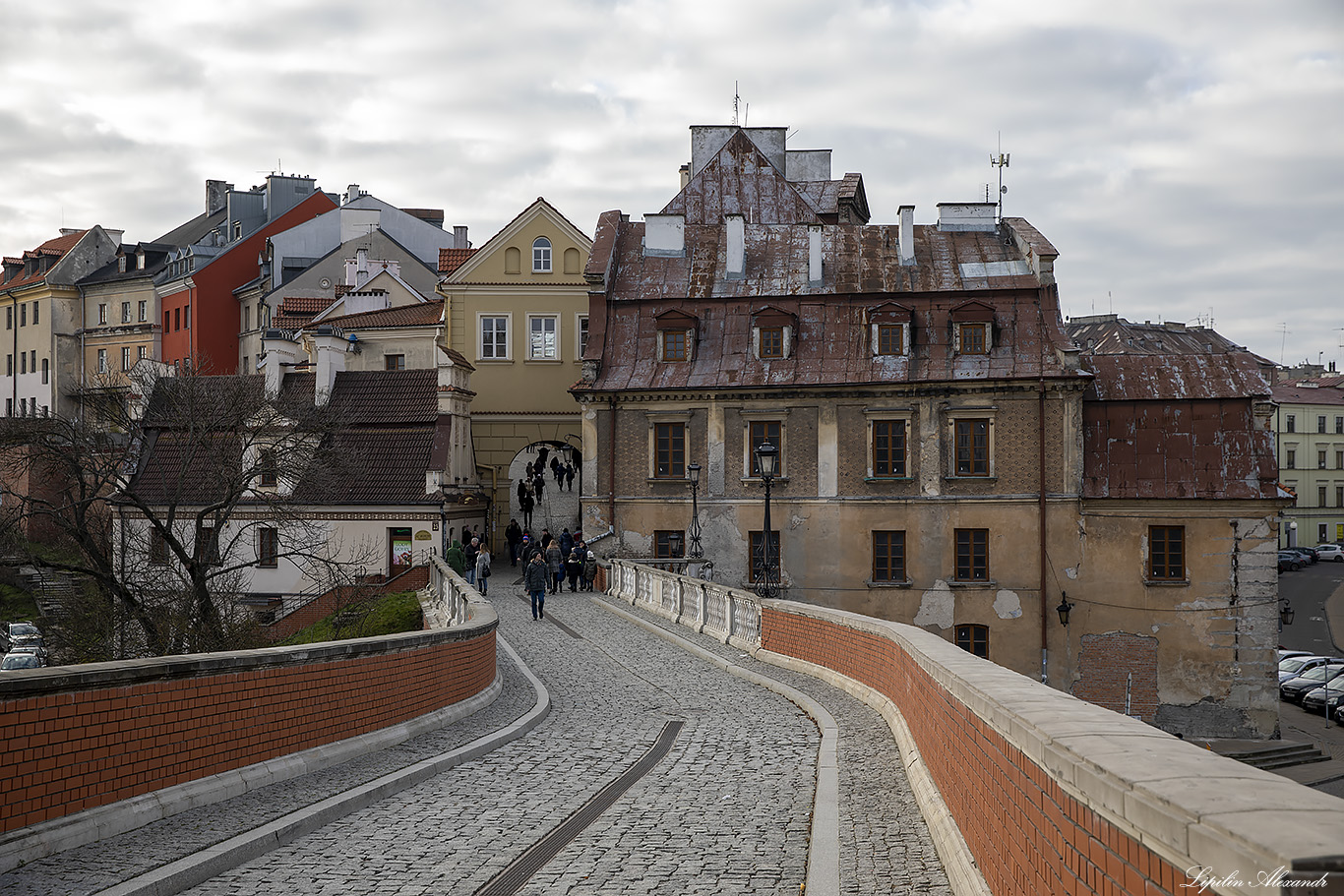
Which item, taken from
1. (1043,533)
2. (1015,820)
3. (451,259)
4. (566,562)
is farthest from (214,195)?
(1015,820)

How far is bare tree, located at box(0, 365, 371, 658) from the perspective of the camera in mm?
26359

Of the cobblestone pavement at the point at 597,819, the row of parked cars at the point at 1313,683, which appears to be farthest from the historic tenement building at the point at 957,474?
the cobblestone pavement at the point at 597,819

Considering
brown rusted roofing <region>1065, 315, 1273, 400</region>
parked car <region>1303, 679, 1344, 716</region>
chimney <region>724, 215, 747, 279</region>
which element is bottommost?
parked car <region>1303, 679, 1344, 716</region>

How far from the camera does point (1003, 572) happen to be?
36969 millimetres

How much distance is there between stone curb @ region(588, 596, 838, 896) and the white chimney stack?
76.4 ft

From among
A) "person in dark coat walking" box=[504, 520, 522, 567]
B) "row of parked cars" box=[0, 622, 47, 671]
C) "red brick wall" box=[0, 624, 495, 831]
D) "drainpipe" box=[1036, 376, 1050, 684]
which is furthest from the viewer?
"person in dark coat walking" box=[504, 520, 522, 567]

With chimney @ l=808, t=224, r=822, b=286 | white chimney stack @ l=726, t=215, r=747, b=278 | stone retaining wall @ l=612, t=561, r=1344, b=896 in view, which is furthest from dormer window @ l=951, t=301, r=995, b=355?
stone retaining wall @ l=612, t=561, r=1344, b=896

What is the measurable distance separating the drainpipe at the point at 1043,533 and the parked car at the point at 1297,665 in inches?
584

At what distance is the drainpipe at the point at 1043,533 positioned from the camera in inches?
1437

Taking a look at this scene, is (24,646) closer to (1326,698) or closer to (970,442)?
(970,442)

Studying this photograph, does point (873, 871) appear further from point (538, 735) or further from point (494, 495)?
point (494, 495)

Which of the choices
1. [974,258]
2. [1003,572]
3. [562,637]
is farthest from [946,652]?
[974,258]

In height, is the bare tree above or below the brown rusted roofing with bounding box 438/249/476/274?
below

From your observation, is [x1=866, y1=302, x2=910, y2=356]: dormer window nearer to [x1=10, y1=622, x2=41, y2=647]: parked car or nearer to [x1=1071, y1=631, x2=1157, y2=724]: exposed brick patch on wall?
[x1=1071, y1=631, x2=1157, y2=724]: exposed brick patch on wall
